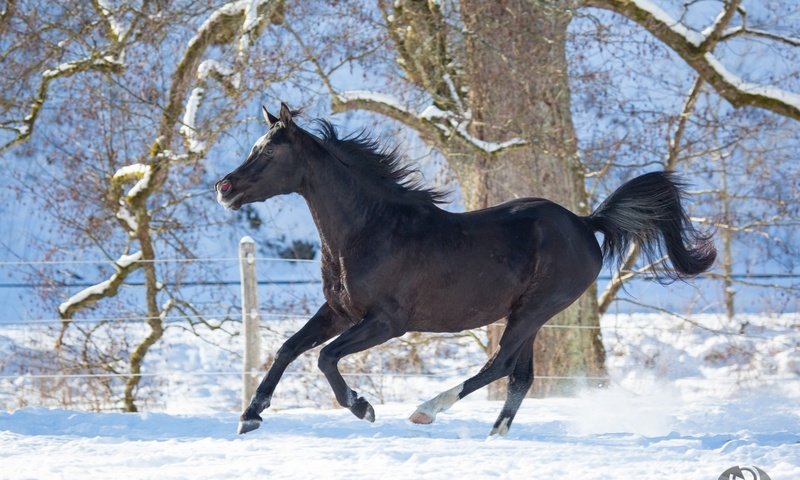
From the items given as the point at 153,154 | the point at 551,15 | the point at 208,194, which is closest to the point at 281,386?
the point at 208,194

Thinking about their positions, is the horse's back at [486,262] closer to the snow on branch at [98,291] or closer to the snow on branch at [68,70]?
the snow on branch at [68,70]

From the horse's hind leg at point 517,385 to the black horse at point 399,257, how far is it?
0.04 ft

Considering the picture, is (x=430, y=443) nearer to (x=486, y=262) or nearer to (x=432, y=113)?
(x=486, y=262)

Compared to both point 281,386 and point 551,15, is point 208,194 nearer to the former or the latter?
point 281,386

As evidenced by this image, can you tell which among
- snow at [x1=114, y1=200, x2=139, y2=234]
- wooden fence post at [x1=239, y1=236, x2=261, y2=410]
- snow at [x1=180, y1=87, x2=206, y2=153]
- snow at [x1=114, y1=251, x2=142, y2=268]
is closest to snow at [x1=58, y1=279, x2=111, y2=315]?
snow at [x1=114, y1=251, x2=142, y2=268]

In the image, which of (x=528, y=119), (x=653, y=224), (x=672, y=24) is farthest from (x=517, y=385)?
(x=672, y=24)

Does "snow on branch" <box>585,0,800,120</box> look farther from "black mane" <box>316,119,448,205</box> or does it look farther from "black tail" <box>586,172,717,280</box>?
"black mane" <box>316,119,448,205</box>

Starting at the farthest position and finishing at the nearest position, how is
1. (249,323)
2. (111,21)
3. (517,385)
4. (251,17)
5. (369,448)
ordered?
(111,21), (251,17), (249,323), (517,385), (369,448)

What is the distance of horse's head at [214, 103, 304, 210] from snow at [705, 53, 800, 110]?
6.00 metres

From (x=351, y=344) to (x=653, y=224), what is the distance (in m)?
1.96

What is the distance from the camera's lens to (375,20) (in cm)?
→ 1023

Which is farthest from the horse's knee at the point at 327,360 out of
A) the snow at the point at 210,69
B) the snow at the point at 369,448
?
the snow at the point at 210,69

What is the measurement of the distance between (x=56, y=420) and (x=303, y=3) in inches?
220

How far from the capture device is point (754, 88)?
31.3 ft
